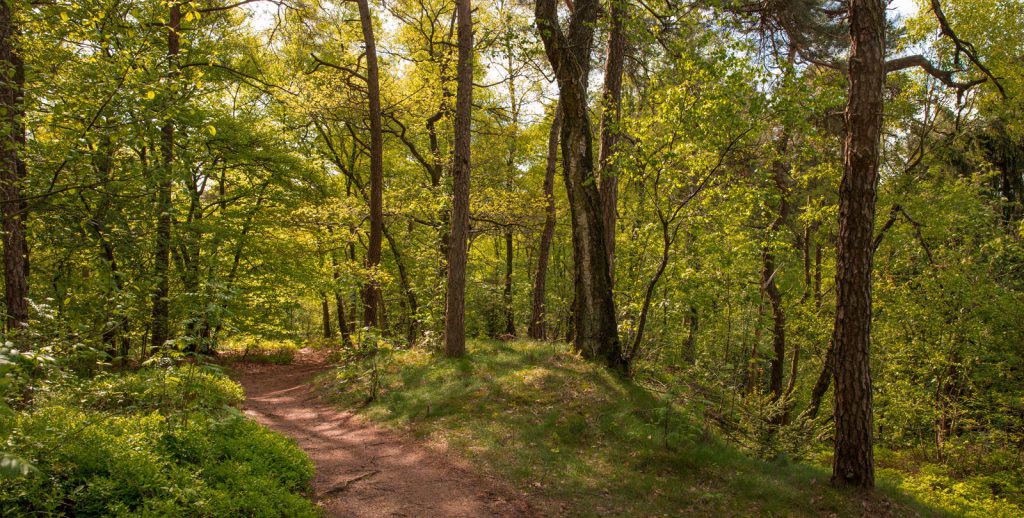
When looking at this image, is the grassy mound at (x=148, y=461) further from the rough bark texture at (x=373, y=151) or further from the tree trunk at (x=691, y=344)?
the tree trunk at (x=691, y=344)

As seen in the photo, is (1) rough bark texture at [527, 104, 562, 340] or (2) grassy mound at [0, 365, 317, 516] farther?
(1) rough bark texture at [527, 104, 562, 340]

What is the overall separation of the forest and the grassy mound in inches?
1.4

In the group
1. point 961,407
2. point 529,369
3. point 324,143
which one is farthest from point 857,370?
point 324,143

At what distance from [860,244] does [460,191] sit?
7.56 m

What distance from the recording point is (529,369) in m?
9.82

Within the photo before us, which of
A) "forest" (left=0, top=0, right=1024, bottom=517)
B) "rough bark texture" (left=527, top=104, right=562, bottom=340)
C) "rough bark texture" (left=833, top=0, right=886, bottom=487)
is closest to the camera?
"forest" (left=0, top=0, right=1024, bottom=517)

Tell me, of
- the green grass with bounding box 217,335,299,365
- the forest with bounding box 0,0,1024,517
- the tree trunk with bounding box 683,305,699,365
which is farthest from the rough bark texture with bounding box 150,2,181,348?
the tree trunk with bounding box 683,305,699,365

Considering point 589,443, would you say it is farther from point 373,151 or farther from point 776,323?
point 776,323

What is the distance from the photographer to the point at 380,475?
646 cm

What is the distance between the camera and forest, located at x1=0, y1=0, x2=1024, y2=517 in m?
5.39

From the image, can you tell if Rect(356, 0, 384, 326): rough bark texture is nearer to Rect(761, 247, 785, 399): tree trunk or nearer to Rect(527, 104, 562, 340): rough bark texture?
Rect(527, 104, 562, 340): rough bark texture

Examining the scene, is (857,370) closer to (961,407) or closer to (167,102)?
(961,407)

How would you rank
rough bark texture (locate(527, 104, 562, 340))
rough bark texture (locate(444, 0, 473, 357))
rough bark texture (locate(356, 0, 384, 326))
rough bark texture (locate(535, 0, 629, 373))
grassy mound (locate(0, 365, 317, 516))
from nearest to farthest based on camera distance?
1. grassy mound (locate(0, 365, 317, 516))
2. rough bark texture (locate(535, 0, 629, 373))
3. rough bark texture (locate(444, 0, 473, 357))
4. rough bark texture (locate(356, 0, 384, 326))
5. rough bark texture (locate(527, 104, 562, 340))

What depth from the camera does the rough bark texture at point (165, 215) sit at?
5.85 metres
